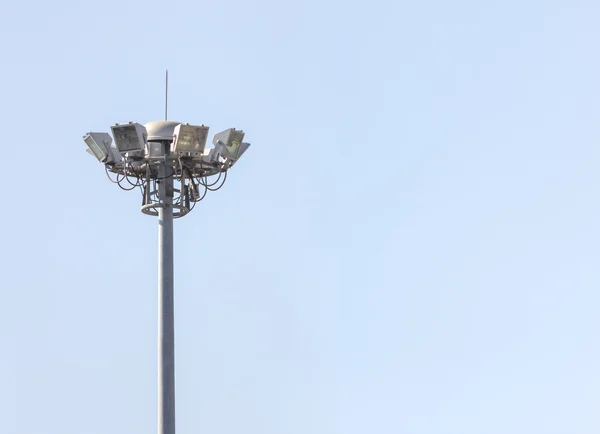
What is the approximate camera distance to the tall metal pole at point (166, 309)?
5866cm

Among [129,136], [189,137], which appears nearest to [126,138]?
[129,136]

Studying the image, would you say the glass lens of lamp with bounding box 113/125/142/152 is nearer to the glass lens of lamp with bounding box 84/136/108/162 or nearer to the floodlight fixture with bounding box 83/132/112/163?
the floodlight fixture with bounding box 83/132/112/163

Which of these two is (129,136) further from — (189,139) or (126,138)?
(189,139)

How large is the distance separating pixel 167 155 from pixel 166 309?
459 cm

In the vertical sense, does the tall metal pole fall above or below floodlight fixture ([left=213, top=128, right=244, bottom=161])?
below

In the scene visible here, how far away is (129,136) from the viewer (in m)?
59.2

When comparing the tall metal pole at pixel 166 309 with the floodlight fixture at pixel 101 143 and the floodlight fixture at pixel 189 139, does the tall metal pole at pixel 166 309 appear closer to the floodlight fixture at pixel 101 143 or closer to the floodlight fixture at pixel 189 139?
the floodlight fixture at pixel 189 139

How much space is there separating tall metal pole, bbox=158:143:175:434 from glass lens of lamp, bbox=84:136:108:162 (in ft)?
5.78

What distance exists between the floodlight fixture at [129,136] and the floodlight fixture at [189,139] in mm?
970

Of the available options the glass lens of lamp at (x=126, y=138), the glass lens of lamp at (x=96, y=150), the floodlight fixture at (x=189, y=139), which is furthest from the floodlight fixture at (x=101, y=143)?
the floodlight fixture at (x=189, y=139)

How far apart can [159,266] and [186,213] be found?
2.15m

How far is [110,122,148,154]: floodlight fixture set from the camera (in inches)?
2322

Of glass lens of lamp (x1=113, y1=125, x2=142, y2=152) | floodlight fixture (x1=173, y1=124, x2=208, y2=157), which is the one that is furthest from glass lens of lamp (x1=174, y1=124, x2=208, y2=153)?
glass lens of lamp (x1=113, y1=125, x2=142, y2=152)

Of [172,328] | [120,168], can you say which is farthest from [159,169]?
[172,328]
